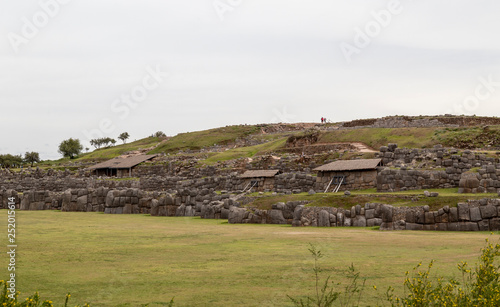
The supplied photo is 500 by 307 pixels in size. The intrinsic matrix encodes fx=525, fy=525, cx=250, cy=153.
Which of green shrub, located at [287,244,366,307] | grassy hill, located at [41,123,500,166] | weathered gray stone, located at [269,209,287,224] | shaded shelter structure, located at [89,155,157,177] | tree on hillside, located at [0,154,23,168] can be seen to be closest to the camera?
green shrub, located at [287,244,366,307]

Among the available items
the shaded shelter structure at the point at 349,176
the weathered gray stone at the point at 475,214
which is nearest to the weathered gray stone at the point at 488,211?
the weathered gray stone at the point at 475,214

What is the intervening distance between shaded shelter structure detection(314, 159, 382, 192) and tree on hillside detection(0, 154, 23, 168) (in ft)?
309

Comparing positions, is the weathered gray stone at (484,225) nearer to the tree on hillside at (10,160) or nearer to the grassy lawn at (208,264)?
the grassy lawn at (208,264)

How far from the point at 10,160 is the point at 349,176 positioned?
329 feet

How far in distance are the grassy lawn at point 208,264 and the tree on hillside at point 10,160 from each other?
10722cm

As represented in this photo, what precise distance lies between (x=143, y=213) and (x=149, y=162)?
3974 centimetres

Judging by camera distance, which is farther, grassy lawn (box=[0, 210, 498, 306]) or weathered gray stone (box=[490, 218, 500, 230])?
weathered gray stone (box=[490, 218, 500, 230])

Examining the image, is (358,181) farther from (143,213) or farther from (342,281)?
(342,281)

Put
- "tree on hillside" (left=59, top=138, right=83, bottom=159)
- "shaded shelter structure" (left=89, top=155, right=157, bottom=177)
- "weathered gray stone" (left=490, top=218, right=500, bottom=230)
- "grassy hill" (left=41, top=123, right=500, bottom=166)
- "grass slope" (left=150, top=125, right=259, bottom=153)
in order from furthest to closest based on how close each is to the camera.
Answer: "tree on hillside" (left=59, top=138, right=83, bottom=159) < "grass slope" (left=150, top=125, right=259, bottom=153) < "shaded shelter structure" (left=89, top=155, right=157, bottom=177) < "grassy hill" (left=41, top=123, right=500, bottom=166) < "weathered gray stone" (left=490, top=218, right=500, bottom=230)

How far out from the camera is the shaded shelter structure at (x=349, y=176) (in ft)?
122

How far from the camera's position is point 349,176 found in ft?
125

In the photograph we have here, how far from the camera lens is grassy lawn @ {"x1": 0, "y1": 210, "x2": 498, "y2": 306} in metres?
9.45

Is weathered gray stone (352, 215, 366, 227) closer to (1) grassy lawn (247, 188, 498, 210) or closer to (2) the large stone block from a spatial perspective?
(1) grassy lawn (247, 188, 498, 210)

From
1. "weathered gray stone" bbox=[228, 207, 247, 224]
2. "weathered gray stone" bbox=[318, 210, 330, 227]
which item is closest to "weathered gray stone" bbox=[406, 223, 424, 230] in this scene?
"weathered gray stone" bbox=[318, 210, 330, 227]
